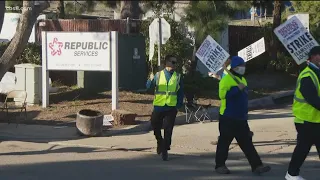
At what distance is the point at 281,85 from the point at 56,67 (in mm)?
11531

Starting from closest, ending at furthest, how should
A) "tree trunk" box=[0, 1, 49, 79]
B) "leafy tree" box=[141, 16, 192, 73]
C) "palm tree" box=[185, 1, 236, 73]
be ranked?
"tree trunk" box=[0, 1, 49, 79] < "leafy tree" box=[141, 16, 192, 73] < "palm tree" box=[185, 1, 236, 73]

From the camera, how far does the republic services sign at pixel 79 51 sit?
1491 cm

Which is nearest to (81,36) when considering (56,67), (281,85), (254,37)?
(56,67)

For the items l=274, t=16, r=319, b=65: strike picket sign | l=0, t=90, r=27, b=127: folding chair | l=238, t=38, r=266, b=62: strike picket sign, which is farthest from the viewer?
l=0, t=90, r=27, b=127: folding chair

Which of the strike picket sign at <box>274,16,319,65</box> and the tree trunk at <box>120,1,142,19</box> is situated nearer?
the strike picket sign at <box>274,16,319,65</box>

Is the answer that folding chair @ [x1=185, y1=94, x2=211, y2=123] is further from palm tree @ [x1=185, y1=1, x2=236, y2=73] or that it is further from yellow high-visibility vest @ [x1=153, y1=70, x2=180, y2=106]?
palm tree @ [x1=185, y1=1, x2=236, y2=73]

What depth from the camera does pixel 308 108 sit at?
781cm

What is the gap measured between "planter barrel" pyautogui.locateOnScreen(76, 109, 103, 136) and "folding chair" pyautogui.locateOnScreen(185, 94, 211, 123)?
113 inches

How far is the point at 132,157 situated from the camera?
10562 mm

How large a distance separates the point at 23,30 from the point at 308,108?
830cm

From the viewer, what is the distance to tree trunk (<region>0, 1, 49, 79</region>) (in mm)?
14082

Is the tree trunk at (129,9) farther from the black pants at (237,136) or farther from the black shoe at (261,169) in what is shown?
the black shoe at (261,169)

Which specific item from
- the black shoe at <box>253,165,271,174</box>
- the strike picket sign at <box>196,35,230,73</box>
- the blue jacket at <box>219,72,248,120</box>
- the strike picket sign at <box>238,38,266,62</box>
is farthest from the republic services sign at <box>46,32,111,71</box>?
the black shoe at <box>253,165,271,174</box>

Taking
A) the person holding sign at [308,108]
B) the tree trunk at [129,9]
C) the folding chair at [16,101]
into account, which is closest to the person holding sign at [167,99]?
the person holding sign at [308,108]
